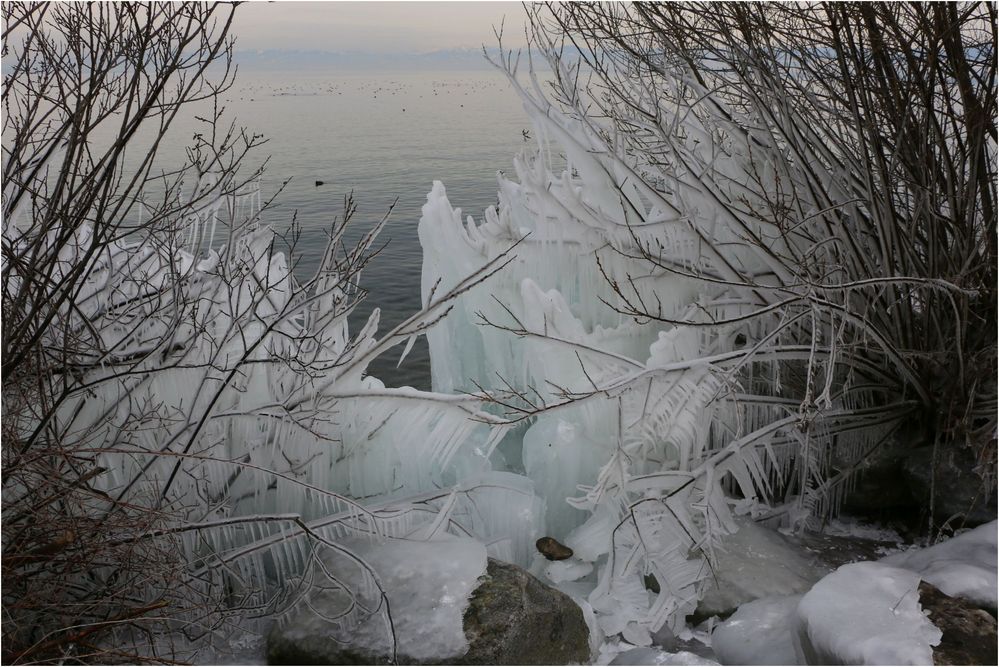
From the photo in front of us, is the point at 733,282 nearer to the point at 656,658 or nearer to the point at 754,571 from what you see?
the point at 754,571

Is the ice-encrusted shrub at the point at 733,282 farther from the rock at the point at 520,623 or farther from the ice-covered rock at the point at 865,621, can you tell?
the ice-covered rock at the point at 865,621

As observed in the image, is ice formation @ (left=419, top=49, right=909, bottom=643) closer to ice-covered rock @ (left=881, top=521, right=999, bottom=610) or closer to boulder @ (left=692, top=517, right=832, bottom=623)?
boulder @ (left=692, top=517, right=832, bottom=623)

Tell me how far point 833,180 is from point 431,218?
4415 millimetres

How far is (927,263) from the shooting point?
765 centimetres

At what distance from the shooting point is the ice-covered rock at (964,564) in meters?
5.86

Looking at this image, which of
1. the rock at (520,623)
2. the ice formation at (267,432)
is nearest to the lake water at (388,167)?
the ice formation at (267,432)

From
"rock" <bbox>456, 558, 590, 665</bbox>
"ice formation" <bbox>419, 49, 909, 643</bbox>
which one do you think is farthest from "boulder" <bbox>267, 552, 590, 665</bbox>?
"ice formation" <bbox>419, 49, 909, 643</bbox>

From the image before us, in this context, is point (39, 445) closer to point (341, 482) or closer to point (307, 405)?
point (307, 405)

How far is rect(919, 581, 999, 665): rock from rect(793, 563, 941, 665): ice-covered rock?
51 mm

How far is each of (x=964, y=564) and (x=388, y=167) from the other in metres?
27.9

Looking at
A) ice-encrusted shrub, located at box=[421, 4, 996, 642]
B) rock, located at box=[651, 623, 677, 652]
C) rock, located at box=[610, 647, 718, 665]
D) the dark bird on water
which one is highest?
ice-encrusted shrub, located at box=[421, 4, 996, 642]

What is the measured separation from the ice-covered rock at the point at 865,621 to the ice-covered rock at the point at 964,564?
1.02 ft

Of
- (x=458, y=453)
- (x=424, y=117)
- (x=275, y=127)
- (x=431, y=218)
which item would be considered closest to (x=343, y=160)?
(x=275, y=127)

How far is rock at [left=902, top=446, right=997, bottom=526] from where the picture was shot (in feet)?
25.3
